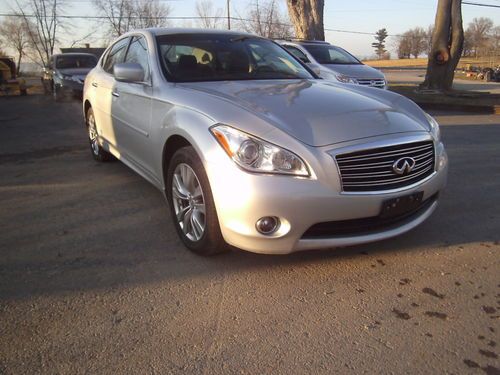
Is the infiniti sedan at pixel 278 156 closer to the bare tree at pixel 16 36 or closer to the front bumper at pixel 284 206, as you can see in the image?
the front bumper at pixel 284 206

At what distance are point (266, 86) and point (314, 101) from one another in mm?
555

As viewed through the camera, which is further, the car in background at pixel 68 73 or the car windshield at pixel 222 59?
the car in background at pixel 68 73

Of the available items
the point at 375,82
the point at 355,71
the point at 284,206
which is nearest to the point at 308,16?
the point at 355,71

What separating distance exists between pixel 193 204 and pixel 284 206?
803 mm

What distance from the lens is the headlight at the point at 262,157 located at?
102 inches

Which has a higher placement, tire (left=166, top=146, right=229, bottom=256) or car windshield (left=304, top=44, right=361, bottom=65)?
car windshield (left=304, top=44, right=361, bottom=65)

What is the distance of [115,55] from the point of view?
16.7ft

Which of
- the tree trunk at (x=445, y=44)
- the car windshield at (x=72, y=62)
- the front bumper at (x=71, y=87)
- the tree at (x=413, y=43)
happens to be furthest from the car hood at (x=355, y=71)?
the tree at (x=413, y=43)

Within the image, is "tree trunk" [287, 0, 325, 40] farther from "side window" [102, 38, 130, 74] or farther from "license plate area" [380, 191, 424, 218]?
"license plate area" [380, 191, 424, 218]

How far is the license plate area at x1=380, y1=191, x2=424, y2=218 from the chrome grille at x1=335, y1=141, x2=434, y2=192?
0.27 feet

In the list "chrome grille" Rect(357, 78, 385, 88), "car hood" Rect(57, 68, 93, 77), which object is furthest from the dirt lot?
"car hood" Rect(57, 68, 93, 77)

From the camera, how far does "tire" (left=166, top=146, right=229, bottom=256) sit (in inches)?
113

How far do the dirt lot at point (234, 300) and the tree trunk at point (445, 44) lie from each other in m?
11.0


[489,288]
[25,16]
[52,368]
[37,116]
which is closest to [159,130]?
[52,368]
